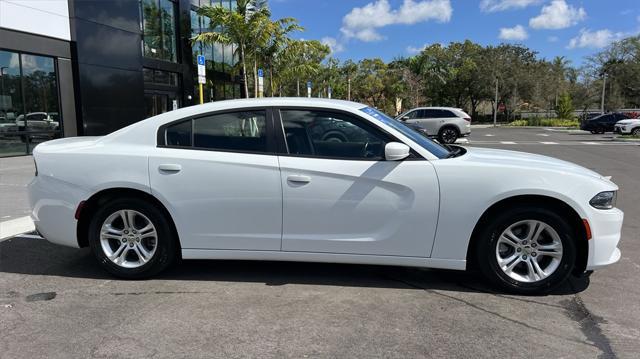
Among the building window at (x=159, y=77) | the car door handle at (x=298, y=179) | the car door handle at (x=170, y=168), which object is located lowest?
the car door handle at (x=298, y=179)

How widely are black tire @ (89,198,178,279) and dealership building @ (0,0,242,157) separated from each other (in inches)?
514

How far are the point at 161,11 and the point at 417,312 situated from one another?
2231cm

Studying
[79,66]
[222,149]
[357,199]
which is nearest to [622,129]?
[79,66]

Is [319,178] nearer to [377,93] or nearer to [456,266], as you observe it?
[456,266]

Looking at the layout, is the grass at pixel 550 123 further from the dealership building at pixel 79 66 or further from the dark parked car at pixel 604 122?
the dealership building at pixel 79 66

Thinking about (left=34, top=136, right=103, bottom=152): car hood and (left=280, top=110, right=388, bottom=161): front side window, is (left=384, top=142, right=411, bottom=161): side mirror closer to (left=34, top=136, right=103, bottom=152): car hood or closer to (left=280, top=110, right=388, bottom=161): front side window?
(left=280, top=110, right=388, bottom=161): front side window

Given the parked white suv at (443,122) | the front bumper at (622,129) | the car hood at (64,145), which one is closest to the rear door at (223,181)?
the car hood at (64,145)

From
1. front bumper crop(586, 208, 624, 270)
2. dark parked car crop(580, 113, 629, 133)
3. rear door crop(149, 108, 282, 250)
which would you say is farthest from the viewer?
dark parked car crop(580, 113, 629, 133)

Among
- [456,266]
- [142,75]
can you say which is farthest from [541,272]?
[142,75]

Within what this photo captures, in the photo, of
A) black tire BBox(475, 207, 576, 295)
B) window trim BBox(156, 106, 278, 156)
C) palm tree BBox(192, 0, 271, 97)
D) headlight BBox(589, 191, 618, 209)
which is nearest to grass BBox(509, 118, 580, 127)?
palm tree BBox(192, 0, 271, 97)

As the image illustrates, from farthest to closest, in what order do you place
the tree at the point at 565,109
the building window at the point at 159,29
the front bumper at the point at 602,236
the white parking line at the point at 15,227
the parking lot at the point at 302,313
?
the tree at the point at 565,109 < the building window at the point at 159,29 < the white parking line at the point at 15,227 < the front bumper at the point at 602,236 < the parking lot at the point at 302,313

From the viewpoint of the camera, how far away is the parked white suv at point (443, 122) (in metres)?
23.1

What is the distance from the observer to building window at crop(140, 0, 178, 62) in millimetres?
21438

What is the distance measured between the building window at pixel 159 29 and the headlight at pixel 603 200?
20.7 m
